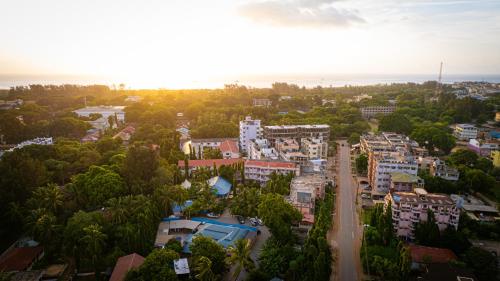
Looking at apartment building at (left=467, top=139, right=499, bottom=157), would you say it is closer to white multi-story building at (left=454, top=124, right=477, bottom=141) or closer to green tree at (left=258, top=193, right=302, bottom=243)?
white multi-story building at (left=454, top=124, right=477, bottom=141)

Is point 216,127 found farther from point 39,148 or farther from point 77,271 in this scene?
point 77,271

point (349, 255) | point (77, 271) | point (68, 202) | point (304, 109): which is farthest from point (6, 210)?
point (304, 109)

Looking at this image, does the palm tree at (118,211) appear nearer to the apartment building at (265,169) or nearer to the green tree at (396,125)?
the apartment building at (265,169)

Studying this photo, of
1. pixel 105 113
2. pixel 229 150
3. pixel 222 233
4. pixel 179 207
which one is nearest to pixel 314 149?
pixel 229 150

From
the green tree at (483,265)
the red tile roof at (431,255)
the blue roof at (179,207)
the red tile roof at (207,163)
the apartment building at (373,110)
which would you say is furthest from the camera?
the apartment building at (373,110)

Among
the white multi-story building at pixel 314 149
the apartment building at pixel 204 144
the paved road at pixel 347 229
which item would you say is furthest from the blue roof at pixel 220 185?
the apartment building at pixel 204 144

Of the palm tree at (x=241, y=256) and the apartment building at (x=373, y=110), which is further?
the apartment building at (x=373, y=110)

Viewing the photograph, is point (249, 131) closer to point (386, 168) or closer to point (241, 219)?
point (386, 168)
